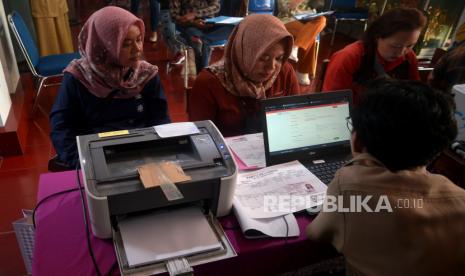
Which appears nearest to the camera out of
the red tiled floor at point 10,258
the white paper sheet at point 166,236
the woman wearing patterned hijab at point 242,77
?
the white paper sheet at point 166,236

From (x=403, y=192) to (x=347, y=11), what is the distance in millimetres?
4543

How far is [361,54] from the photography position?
6.14 ft

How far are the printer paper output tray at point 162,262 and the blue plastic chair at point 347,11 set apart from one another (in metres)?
4.44

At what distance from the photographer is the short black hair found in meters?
0.80

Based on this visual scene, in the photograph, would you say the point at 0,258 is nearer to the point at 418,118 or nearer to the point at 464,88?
the point at 418,118

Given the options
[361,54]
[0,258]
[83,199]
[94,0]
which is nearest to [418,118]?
[83,199]

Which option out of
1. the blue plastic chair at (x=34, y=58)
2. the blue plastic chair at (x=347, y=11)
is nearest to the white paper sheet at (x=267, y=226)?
the blue plastic chair at (x=34, y=58)

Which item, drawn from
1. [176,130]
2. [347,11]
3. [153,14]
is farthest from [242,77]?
[347,11]

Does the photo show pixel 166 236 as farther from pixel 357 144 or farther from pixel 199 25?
pixel 199 25

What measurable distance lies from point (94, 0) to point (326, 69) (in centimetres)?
543

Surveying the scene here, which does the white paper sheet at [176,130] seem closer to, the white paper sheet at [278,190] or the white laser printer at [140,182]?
the white laser printer at [140,182]

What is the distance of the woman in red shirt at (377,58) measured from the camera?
1742 millimetres

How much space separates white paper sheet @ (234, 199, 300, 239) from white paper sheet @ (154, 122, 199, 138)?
26 cm

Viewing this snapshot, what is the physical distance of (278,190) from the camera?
1137mm
